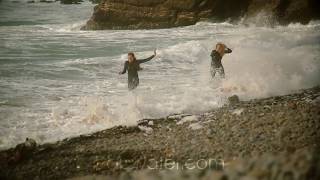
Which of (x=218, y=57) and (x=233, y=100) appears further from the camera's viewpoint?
(x=218, y=57)

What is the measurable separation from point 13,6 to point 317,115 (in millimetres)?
38606

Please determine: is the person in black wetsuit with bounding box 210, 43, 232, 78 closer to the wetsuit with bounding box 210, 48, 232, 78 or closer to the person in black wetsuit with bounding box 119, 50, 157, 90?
the wetsuit with bounding box 210, 48, 232, 78

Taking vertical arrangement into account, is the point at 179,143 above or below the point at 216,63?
below

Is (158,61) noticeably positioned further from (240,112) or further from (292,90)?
(240,112)

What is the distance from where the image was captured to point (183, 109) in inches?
390

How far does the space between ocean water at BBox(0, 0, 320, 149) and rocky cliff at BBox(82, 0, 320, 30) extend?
5140 millimetres

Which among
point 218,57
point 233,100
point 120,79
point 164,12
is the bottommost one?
point 120,79

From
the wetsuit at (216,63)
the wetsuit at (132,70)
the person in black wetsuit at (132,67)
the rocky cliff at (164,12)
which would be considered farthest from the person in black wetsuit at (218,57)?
the rocky cliff at (164,12)

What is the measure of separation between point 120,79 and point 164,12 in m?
15.6

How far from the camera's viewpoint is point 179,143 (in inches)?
269

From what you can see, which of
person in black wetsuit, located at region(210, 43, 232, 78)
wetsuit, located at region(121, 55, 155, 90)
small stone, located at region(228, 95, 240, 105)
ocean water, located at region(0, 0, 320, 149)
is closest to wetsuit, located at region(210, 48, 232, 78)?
person in black wetsuit, located at region(210, 43, 232, 78)

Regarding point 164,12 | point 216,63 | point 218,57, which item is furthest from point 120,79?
point 164,12

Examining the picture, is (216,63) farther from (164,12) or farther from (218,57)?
(164,12)

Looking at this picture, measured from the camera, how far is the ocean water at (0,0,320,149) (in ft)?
31.7
